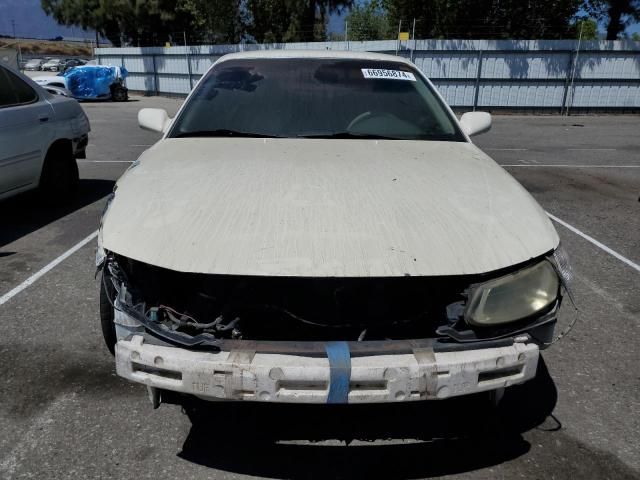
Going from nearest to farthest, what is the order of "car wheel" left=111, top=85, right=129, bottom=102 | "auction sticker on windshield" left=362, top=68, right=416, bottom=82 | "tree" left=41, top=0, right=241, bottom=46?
"auction sticker on windshield" left=362, top=68, right=416, bottom=82 < "car wheel" left=111, top=85, right=129, bottom=102 < "tree" left=41, top=0, right=241, bottom=46

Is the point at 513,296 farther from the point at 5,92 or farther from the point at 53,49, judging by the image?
the point at 53,49

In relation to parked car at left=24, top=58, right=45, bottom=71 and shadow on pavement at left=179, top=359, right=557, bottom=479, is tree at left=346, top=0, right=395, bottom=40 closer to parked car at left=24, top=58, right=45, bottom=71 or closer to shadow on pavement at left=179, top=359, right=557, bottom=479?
shadow on pavement at left=179, top=359, right=557, bottom=479

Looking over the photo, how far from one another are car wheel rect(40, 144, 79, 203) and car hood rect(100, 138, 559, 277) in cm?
359

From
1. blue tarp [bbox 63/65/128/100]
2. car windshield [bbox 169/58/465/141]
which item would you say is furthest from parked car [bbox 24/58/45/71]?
car windshield [bbox 169/58/465/141]

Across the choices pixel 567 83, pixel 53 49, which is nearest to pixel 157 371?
pixel 567 83

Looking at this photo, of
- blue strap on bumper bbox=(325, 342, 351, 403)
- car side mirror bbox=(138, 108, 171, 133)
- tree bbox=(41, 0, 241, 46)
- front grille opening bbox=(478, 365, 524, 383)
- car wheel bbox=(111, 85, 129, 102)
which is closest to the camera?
blue strap on bumper bbox=(325, 342, 351, 403)

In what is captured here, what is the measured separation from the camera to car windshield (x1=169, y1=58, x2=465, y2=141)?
3.21m

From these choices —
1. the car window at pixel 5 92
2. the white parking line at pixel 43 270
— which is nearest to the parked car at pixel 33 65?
the car window at pixel 5 92

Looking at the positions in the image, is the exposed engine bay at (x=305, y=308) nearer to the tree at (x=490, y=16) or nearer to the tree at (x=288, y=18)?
the tree at (x=490, y=16)

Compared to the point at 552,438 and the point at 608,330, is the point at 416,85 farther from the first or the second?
the point at 552,438

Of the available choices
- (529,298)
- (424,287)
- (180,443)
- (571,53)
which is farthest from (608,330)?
(571,53)

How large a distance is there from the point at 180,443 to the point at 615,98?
20588mm

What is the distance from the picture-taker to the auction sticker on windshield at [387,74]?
3529 millimetres

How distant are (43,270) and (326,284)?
10.3ft
